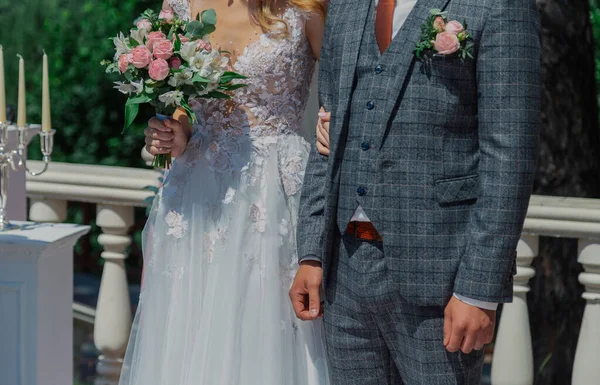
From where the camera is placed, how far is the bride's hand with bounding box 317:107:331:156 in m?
2.88

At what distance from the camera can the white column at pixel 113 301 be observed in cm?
439

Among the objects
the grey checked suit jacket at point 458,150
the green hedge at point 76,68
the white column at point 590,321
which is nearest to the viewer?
the grey checked suit jacket at point 458,150

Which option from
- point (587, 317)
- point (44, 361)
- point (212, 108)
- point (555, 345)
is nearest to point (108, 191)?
point (44, 361)

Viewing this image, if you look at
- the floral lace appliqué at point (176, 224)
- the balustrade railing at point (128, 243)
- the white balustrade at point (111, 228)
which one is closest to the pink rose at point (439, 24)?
the floral lace appliqué at point (176, 224)

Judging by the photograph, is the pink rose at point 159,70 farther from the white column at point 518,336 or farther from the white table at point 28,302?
the white column at point 518,336

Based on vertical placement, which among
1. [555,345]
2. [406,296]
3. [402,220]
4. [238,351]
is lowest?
[555,345]

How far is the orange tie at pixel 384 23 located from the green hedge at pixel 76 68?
496 cm

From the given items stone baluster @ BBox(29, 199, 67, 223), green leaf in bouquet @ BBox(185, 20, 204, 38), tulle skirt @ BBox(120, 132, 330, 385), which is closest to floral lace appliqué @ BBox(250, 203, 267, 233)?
tulle skirt @ BBox(120, 132, 330, 385)

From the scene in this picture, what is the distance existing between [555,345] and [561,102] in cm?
121

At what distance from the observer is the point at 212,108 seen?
3.29 m

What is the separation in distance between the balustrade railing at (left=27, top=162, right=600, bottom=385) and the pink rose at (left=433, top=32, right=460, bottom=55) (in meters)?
1.44

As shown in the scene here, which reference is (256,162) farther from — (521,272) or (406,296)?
(521,272)

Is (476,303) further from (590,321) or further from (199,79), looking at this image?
(590,321)

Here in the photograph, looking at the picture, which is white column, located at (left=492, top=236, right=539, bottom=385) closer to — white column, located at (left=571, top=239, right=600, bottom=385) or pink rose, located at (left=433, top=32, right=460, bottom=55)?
white column, located at (left=571, top=239, right=600, bottom=385)
